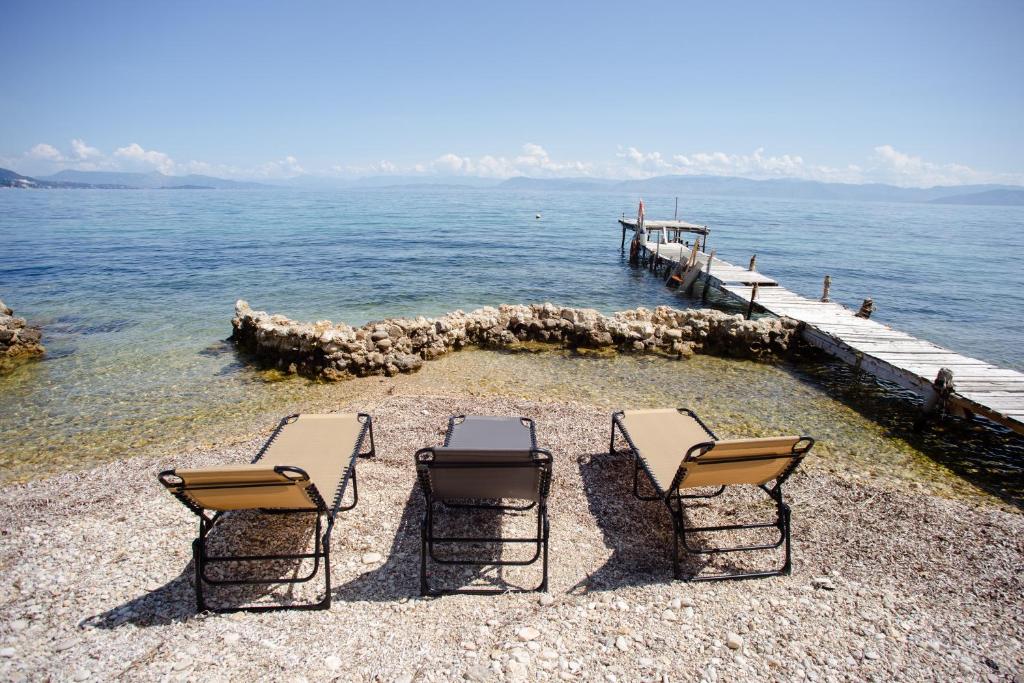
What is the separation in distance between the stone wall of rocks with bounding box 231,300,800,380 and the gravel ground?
518 centimetres

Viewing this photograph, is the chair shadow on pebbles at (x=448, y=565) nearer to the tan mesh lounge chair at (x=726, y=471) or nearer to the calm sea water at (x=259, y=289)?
the tan mesh lounge chair at (x=726, y=471)

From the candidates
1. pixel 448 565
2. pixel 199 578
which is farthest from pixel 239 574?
pixel 448 565

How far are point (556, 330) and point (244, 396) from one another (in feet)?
22.9

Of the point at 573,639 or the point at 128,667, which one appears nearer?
the point at 128,667

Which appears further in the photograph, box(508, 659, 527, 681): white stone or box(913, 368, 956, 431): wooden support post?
box(913, 368, 956, 431): wooden support post

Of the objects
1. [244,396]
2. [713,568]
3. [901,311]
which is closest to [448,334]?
[244,396]

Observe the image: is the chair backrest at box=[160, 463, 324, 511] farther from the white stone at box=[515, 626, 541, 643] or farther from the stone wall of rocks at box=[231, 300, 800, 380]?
the stone wall of rocks at box=[231, 300, 800, 380]

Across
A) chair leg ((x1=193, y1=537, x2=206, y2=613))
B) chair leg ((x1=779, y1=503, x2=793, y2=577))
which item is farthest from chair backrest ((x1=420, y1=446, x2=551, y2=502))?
chair leg ((x1=779, y1=503, x2=793, y2=577))

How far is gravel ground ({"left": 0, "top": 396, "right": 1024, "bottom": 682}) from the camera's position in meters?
3.18

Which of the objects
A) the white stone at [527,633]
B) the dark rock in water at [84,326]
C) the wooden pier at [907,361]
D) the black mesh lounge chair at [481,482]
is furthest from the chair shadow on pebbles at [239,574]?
the dark rock in water at [84,326]

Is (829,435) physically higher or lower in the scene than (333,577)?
lower

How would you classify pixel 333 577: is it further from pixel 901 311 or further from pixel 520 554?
pixel 901 311

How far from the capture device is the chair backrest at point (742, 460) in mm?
3986

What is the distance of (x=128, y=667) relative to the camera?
3084mm
